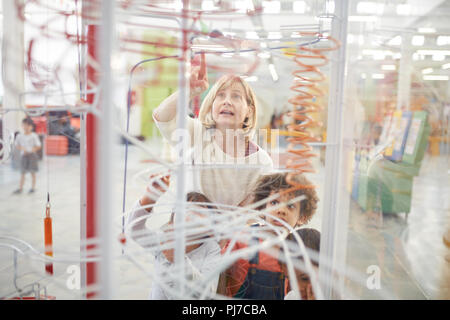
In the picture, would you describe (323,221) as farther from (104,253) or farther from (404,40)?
(104,253)

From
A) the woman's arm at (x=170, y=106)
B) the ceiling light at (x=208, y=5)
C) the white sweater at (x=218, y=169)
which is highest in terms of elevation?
the ceiling light at (x=208, y=5)

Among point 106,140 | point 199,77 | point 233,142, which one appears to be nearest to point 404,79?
point 233,142

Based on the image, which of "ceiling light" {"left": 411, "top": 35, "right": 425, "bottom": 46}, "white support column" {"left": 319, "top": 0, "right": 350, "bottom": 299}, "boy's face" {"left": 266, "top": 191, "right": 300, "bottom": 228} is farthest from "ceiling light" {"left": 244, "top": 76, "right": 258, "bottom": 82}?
"ceiling light" {"left": 411, "top": 35, "right": 425, "bottom": 46}

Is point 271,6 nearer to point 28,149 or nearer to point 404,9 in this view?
point 404,9

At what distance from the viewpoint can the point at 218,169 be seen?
1211 millimetres

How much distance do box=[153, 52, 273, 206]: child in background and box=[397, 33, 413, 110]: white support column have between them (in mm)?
538

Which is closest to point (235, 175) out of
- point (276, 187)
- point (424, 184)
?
point (276, 187)

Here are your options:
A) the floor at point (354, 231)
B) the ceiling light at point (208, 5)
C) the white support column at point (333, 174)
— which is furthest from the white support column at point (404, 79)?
the ceiling light at point (208, 5)

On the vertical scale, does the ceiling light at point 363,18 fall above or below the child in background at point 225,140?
above

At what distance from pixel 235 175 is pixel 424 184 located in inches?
28.0

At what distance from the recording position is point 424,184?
1396 millimetres

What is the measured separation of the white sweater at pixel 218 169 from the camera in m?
1.19

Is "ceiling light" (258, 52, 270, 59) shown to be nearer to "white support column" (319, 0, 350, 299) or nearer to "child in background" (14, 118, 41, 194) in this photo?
"white support column" (319, 0, 350, 299)

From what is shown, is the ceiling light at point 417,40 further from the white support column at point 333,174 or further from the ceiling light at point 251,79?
the ceiling light at point 251,79
